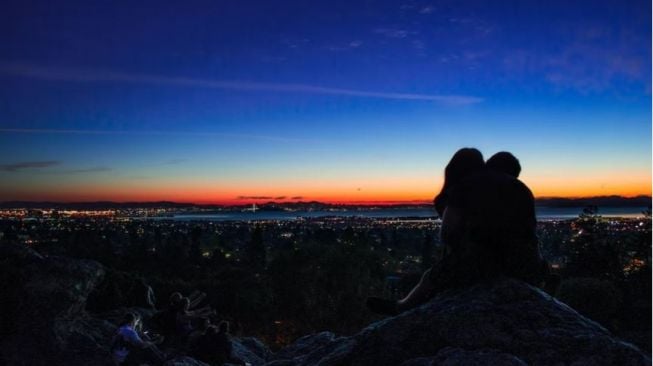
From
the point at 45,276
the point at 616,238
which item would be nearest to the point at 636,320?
the point at 616,238

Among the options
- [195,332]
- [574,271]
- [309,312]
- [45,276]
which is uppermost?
[45,276]

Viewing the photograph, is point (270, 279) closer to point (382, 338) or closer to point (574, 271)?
point (574, 271)

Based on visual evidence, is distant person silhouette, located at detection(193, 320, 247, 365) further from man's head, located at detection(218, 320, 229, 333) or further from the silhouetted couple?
the silhouetted couple

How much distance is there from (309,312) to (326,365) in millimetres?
41884

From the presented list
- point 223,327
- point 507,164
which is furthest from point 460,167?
point 223,327

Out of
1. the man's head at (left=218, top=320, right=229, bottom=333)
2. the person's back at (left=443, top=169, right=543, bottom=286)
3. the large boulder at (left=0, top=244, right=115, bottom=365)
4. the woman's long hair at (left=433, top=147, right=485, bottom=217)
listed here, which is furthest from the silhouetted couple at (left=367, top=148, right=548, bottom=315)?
the large boulder at (left=0, top=244, right=115, bottom=365)

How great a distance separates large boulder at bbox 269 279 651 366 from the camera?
3.83m

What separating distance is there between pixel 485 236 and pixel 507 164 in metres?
1.04

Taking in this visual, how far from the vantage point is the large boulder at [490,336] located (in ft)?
12.6

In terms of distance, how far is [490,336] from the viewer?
13.5 feet

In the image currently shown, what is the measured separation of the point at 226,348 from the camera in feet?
45.2

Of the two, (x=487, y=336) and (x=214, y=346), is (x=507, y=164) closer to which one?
(x=487, y=336)

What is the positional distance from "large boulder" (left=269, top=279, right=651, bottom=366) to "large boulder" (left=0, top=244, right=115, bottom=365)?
10.5 metres

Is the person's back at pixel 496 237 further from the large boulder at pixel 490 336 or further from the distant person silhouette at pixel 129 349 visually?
the distant person silhouette at pixel 129 349
